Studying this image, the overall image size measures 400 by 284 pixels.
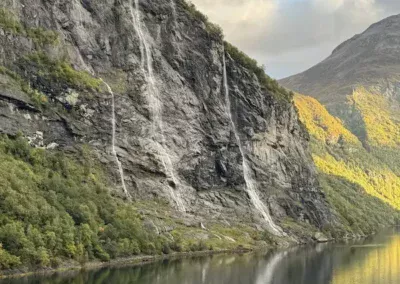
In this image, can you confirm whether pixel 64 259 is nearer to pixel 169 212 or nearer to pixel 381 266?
pixel 169 212

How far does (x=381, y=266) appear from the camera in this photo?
303ft

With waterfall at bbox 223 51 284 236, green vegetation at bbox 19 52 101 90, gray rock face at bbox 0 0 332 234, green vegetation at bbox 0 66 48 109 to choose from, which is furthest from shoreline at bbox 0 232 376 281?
green vegetation at bbox 19 52 101 90

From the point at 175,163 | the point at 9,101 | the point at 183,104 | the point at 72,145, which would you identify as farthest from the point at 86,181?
the point at 183,104

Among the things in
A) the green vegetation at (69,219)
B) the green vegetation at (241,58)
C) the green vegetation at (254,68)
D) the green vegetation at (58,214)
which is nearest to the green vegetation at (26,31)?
the green vegetation at (69,219)

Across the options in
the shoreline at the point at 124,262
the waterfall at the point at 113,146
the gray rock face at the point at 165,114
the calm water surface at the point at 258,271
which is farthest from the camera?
the gray rock face at the point at 165,114

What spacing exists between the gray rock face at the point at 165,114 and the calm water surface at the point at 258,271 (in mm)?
21262

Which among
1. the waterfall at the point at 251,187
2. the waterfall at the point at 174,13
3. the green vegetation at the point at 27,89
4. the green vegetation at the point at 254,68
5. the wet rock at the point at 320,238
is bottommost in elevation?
the wet rock at the point at 320,238

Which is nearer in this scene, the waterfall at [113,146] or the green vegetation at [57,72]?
the green vegetation at [57,72]

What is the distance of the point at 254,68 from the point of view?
6004 inches

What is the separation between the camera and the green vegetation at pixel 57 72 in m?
103

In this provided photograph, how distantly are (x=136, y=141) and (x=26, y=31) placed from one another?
2784 cm

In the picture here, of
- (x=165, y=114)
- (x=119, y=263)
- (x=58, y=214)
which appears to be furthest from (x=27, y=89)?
(x=119, y=263)

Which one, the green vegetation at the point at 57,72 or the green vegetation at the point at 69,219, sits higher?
the green vegetation at the point at 57,72

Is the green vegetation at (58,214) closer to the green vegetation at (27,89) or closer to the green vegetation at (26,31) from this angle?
the green vegetation at (27,89)
